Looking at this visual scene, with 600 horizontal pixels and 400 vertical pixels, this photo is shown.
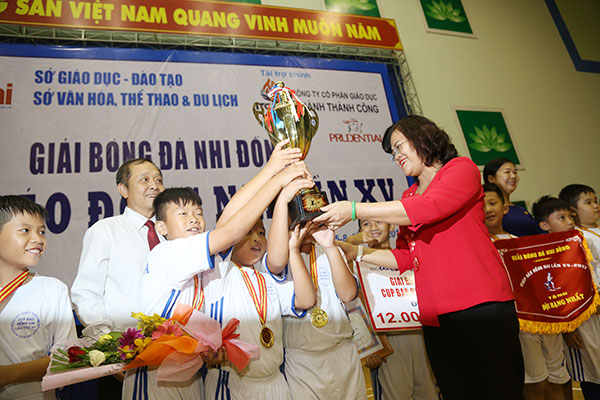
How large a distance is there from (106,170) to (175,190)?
1.64 metres

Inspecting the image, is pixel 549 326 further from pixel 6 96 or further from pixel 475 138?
pixel 6 96

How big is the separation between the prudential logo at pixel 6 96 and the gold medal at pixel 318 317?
327cm

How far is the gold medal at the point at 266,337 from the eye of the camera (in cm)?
174

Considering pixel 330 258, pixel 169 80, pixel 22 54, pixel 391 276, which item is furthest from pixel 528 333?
pixel 22 54

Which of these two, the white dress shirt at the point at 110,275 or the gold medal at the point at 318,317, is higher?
the white dress shirt at the point at 110,275

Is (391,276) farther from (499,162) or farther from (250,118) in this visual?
(250,118)

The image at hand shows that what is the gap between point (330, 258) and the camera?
6.30ft

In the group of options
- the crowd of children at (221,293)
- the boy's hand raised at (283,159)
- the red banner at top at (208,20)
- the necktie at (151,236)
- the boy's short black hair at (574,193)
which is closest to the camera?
the crowd of children at (221,293)

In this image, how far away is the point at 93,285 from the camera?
211 centimetres

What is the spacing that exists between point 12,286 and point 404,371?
235 cm

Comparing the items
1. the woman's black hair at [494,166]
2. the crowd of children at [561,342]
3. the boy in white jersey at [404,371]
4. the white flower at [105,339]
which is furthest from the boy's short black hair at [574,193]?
the white flower at [105,339]

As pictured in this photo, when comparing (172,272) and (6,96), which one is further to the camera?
(6,96)

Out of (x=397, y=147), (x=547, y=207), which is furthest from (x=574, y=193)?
(x=397, y=147)

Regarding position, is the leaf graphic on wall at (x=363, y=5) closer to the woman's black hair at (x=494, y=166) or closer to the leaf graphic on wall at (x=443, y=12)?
the leaf graphic on wall at (x=443, y=12)
